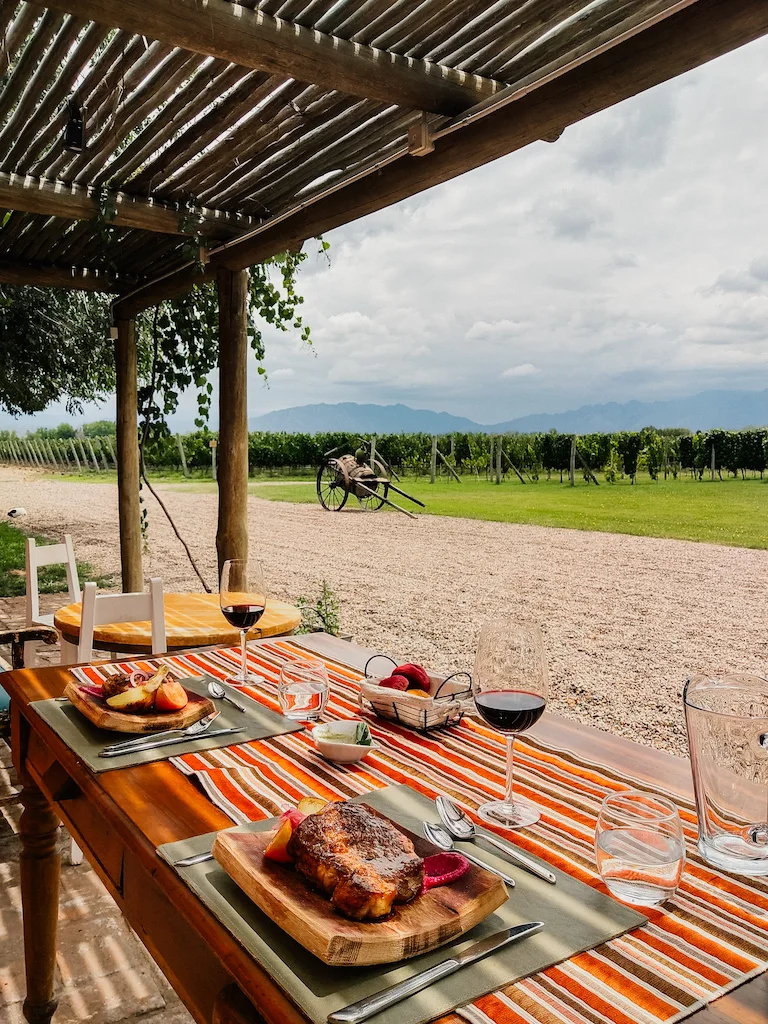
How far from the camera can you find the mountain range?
522 centimetres

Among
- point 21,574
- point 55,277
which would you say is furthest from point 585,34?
point 21,574

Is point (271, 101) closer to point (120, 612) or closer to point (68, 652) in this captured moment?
point (120, 612)

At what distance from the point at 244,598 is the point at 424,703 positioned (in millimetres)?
393

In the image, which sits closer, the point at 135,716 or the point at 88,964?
the point at 135,716

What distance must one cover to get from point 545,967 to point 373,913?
0.14m

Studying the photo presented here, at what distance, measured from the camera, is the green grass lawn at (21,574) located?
20.6 ft

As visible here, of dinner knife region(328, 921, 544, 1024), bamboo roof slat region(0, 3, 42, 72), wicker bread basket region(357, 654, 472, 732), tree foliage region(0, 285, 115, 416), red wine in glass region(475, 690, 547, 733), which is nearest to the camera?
dinner knife region(328, 921, 544, 1024)

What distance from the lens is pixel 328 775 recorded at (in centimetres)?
100

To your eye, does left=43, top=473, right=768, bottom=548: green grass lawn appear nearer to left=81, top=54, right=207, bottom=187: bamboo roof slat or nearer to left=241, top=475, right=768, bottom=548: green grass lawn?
left=241, top=475, right=768, bottom=548: green grass lawn

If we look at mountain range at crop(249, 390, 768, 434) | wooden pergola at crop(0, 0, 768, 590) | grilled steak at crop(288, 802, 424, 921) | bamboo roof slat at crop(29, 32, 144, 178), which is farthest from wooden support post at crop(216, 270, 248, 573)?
grilled steak at crop(288, 802, 424, 921)

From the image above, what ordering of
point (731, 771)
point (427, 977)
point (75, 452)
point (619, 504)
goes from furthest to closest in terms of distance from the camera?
1. point (75, 452)
2. point (619, 504)
3. point (731, 771)
4. point (427, 977)

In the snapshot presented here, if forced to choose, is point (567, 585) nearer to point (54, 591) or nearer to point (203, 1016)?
point (54, 591)

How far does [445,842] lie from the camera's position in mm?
787

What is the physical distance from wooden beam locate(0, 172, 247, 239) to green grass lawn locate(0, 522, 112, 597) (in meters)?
3.38
